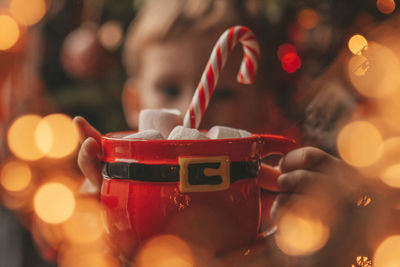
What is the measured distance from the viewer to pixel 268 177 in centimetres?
46

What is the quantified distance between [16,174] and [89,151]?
1.06m

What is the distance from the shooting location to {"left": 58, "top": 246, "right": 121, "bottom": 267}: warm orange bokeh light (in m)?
0.79

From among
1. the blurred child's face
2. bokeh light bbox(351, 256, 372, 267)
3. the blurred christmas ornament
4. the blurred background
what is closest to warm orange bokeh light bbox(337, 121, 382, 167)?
the blurred background

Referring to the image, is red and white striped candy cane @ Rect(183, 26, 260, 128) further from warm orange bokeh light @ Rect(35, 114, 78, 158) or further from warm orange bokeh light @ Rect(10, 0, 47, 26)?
warm orange bokeh light @ Rect(10, 0, 47, 26)

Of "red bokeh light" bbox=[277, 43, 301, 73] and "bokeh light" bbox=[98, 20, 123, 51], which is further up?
"bokeh light" bbox=[98, 20, 123, 51]

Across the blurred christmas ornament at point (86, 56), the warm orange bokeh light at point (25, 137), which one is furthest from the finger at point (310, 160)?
the warm orange bokeh light at point (25, 137)

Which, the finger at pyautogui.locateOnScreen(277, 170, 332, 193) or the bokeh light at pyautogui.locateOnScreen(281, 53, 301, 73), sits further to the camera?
the bokeh light at pyautogui.locateOnScreen(281, 53, 301, 73)

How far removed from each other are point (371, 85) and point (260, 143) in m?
0.20

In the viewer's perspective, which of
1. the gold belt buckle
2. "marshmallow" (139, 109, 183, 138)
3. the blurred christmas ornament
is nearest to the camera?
the gold belt buckle

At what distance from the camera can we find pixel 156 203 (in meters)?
0.37

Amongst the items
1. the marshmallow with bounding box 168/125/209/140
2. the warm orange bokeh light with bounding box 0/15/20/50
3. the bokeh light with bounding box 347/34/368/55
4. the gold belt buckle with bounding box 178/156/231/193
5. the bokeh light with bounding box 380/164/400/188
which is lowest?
the bokeh light with bounding box 380/164/400/188

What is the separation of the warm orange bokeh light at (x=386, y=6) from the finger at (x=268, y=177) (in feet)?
0.83

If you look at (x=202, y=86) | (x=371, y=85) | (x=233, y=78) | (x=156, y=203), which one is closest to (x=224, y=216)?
(x=156, y=203)

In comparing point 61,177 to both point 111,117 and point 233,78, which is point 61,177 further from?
point 233,78
